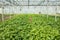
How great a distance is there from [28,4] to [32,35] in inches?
612

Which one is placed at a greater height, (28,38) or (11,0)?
(11,0)

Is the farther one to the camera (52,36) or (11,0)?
(11,0)

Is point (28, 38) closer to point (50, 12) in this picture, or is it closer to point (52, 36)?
point (52, 36)

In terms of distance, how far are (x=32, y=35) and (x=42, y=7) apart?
52.6 feet

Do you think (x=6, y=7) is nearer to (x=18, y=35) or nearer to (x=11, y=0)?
(x=11, y=0)

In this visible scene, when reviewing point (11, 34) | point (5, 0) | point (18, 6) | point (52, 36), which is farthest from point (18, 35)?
point (18, 6)

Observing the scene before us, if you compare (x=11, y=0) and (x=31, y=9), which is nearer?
(x=11, y=0)

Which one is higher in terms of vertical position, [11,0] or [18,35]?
[11,0]

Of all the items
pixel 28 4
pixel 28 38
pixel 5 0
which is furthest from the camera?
pixel 28 4

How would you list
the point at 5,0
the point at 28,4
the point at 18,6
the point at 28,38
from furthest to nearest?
the point at 18,6, the point at 28,4, the point at 5,0, the point at 28,38

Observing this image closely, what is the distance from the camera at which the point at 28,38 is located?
8.47 meters

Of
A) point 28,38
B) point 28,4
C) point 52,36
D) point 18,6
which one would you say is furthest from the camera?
point 18,6

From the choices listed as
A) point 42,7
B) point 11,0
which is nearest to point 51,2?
point 42,7

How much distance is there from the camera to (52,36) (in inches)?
313
